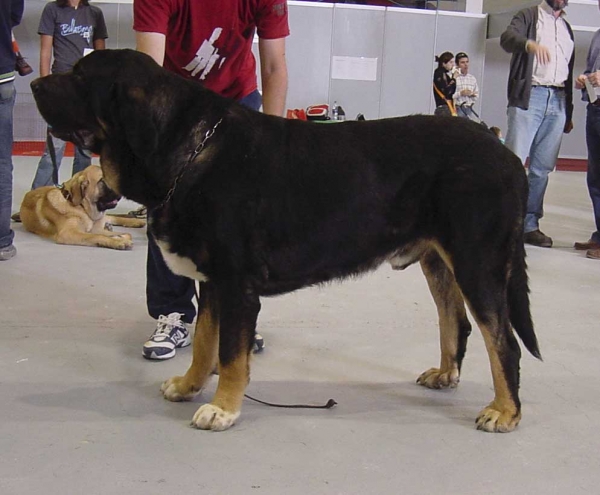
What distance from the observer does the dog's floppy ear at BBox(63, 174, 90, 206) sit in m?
5.98

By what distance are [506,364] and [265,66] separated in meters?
1.72

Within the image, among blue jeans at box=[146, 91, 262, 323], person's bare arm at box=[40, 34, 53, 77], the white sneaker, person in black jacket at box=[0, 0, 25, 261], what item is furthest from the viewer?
person's bare arm at box=[40, 34, 53, 77]

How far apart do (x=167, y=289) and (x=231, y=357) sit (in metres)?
1.00

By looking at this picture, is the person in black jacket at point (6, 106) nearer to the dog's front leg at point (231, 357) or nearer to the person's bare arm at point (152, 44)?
the person's bare arm at point (152, 44)

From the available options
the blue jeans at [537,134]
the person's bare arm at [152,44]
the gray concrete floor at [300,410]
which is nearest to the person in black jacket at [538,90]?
the blue jeans at [537,134]

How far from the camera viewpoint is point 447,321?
2887 millimetres

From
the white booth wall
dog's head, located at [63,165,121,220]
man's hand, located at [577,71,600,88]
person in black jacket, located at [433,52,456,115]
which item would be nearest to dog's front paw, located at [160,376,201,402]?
dog's head, located at [63,165,121,220]

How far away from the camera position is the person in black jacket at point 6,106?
14.9 ft

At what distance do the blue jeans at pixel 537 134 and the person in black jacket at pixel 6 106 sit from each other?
406cm

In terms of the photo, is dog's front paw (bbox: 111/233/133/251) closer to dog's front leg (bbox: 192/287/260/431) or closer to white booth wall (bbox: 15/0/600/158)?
dog's front leg (bbox: 192/287/260/431)

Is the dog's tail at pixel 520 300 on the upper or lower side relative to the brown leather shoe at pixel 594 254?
upper

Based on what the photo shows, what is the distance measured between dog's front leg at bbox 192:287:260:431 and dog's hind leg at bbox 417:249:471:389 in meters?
0.80

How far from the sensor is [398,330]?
369cm

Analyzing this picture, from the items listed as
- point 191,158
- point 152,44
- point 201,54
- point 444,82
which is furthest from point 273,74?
point 444,82
